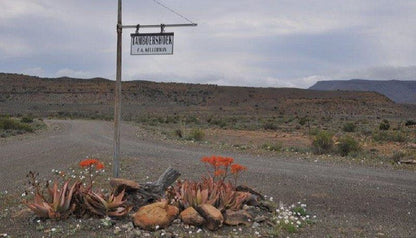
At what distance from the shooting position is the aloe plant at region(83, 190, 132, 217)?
6621 mm

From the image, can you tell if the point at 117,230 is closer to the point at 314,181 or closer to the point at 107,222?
the point at 107,222

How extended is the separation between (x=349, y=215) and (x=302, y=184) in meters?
2.56

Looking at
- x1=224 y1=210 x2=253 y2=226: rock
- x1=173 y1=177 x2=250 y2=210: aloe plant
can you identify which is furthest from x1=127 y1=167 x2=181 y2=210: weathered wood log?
x1=224 y1=210 x2=253 y2=226: rock

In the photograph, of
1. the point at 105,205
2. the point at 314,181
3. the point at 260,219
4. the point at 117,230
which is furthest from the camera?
the point at 314,181

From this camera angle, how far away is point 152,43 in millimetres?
7668

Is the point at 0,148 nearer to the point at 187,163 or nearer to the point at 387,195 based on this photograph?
the point at 187,163

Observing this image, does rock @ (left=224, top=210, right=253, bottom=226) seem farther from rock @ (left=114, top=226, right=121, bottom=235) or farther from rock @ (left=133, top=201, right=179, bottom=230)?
rock @ (left=114, top=226, right=121, bottom=235)

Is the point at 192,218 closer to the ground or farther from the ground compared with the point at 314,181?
farther from the ground

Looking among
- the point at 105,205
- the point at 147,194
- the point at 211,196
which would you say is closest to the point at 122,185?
the point at 147,194

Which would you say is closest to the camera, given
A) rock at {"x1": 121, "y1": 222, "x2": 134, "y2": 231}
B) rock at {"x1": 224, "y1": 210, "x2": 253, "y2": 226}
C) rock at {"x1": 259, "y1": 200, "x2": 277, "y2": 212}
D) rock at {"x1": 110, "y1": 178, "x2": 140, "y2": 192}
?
rock at {"x1": 121, "y1": 222, "x2": 134, "y2": 231}

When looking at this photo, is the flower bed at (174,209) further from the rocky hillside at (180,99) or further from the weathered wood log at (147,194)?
the rocky hillside at (180,99)

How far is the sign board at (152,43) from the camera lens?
24.9 ft

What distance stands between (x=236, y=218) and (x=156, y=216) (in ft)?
3.71

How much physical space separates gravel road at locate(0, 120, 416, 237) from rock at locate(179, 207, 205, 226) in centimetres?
139
